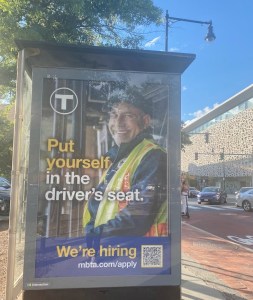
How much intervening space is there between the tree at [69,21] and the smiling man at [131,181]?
3533 mm

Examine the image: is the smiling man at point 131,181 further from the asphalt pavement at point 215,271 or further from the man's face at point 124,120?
the asphalt pavement at point 215,271

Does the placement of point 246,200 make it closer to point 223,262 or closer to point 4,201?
point 4,201

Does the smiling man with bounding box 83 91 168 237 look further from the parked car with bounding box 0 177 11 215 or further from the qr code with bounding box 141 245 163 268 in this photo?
the parked car with bounding box 0 177 11 215

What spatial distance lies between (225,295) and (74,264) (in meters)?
2.50

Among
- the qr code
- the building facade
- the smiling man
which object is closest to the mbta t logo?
the smiling man

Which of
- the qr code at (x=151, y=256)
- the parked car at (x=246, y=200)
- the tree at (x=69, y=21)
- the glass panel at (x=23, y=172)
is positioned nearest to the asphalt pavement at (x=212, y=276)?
the qr code at (x=151, y=256)

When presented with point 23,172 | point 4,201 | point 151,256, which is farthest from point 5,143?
point 151,256

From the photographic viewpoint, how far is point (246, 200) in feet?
85.0

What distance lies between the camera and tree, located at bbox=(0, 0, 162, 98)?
7301 millimetres

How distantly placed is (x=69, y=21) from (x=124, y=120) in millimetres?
4292

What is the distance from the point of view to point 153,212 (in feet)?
14.0

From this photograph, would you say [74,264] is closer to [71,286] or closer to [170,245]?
[71,286]

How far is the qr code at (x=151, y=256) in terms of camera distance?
167 inches

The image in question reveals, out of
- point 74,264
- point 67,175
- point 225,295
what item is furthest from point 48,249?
point 225,295
